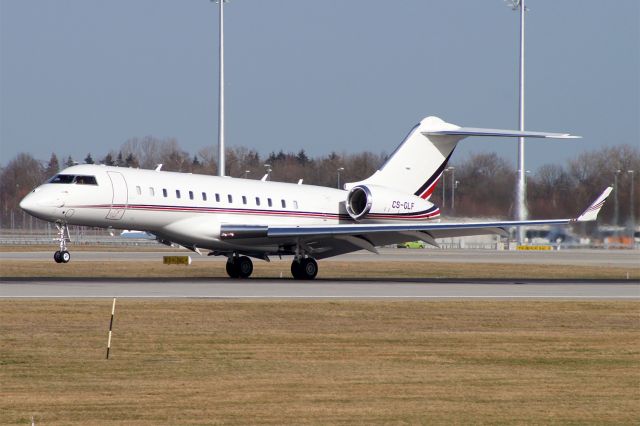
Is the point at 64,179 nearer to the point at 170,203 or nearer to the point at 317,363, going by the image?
the point at 170,203

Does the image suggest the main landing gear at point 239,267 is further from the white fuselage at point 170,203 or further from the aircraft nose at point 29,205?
the aircraft nose at point 29,205

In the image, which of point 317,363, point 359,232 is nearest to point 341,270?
point 359,232

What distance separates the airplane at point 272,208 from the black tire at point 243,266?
3 centimetres

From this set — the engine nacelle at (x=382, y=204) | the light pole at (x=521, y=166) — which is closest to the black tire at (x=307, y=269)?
the engine nacelle at (x=382, y=204)

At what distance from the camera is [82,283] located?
3180 centimetres

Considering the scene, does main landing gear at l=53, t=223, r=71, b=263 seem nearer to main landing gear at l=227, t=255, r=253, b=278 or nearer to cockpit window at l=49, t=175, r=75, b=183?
cockpit window at l=49, t=175, r=75, b=183

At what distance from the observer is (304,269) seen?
3597cm

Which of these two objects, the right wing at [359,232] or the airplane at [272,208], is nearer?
the airplane at [272,208]

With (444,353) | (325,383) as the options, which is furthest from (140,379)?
(444,353)

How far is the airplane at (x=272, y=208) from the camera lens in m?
32.5

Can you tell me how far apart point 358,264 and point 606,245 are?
19.8 metres

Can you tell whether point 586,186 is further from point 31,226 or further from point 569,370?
point 31,226

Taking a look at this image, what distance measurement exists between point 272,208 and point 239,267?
2.27m

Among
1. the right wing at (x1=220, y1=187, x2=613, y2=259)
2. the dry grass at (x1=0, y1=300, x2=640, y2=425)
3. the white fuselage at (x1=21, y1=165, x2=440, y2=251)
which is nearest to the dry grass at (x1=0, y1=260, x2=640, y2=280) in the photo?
the white fuselage at (x1=21, y1=165, x2=440, y2=251)
